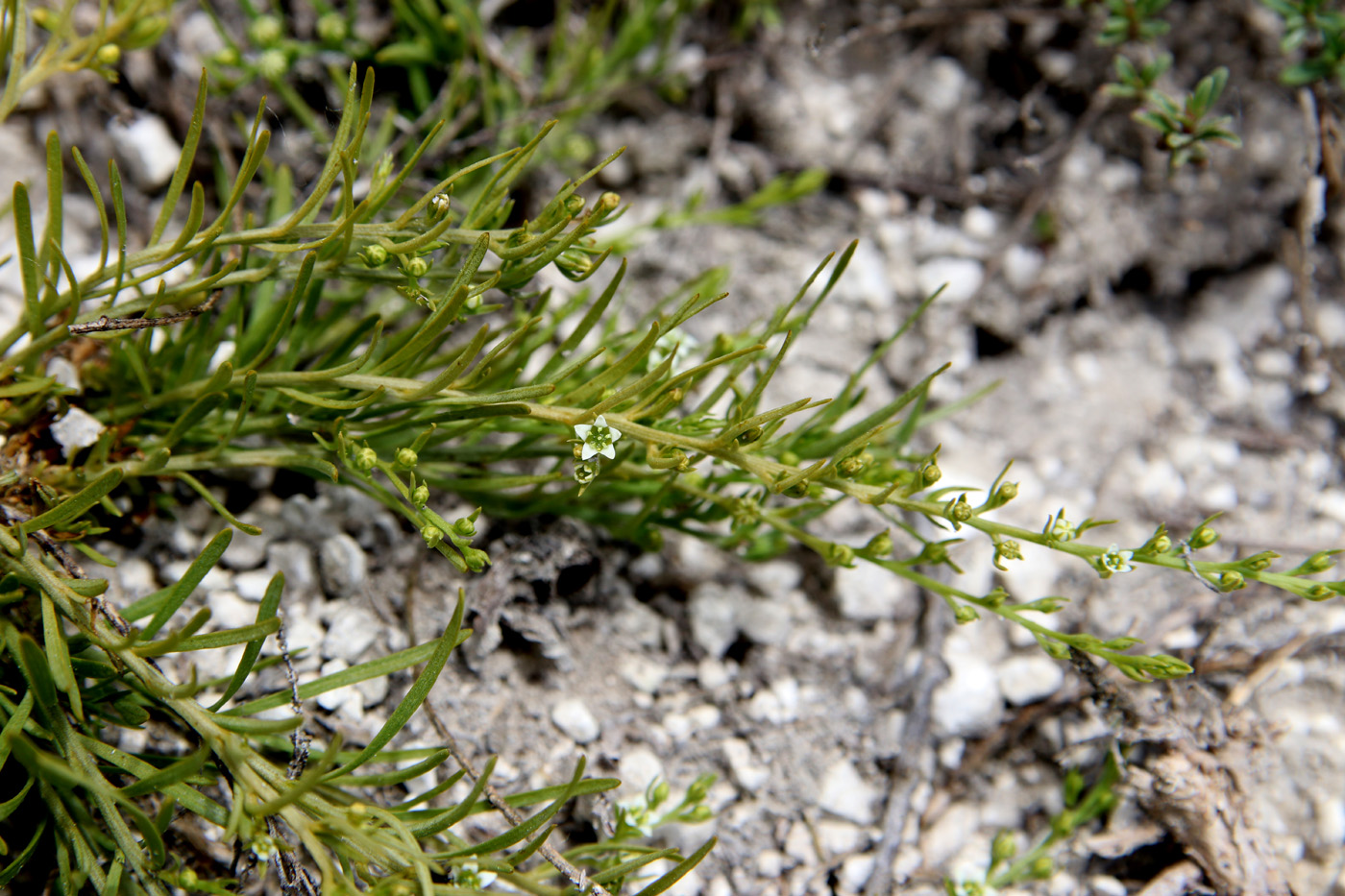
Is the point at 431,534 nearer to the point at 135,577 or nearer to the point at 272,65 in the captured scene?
the point at 135,577

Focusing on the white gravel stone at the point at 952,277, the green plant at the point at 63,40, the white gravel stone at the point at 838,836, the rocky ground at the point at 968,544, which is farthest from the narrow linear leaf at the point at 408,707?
the white gravel stone at the point at 952,277

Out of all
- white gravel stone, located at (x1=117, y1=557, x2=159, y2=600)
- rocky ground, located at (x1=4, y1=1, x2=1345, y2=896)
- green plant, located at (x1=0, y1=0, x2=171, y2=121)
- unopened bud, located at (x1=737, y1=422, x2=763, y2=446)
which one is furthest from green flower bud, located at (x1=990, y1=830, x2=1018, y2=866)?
green plant, located at (x1=0, y1=0, x2=171, y2=121)

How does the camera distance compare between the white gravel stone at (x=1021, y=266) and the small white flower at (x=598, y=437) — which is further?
the white gravel stone at (x=1021, y=266)

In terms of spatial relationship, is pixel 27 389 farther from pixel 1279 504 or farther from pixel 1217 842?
pixel 1279 504

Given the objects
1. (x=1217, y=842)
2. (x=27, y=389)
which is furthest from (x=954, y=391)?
(x=27, y=389)

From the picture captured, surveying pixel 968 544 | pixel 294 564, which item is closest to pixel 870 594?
pixel 968 544

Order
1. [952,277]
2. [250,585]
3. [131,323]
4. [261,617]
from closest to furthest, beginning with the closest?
1. [261,617]
2. [131,323]
3. [250,585]
4. [952,277]

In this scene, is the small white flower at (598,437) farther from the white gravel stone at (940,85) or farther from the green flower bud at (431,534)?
the white gravel stone at (940,85)
